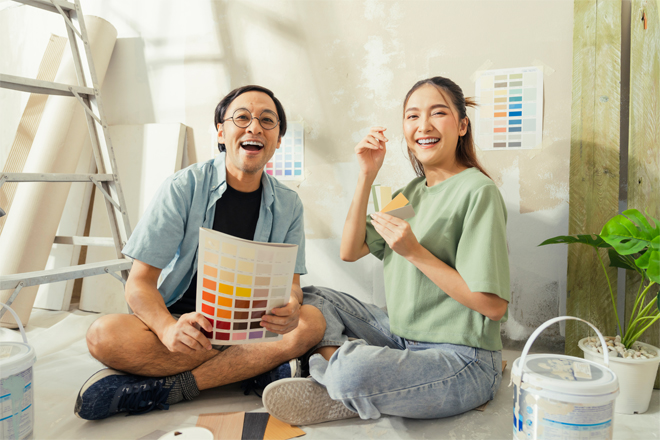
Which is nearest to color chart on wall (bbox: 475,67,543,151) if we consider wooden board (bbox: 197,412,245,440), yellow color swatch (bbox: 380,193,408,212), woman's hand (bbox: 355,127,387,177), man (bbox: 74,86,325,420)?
woman's hand (bbox: 355,127,387,177)

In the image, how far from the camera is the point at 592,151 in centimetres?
171

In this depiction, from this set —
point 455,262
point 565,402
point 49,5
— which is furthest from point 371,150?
point 49,5

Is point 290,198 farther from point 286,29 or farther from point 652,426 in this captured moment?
point 652,426

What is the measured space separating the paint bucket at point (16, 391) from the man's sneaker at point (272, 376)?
612mm

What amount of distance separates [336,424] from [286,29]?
6.12 ft

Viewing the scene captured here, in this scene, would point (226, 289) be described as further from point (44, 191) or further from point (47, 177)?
point (44, 191)

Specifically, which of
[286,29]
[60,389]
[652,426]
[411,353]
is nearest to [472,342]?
[411,353]

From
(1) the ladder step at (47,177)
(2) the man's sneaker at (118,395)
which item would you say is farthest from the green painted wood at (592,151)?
(1) the ladder step at (47,177)

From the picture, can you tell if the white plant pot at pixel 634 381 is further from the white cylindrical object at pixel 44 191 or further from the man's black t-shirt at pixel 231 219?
the white cylindrical object at pixel 44 191

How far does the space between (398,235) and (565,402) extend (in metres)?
0.57

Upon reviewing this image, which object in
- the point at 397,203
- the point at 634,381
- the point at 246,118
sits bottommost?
the point at 634,381

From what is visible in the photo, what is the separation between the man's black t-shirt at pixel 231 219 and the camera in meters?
1.49

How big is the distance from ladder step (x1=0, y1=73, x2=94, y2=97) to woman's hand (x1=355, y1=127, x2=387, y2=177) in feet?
4.13

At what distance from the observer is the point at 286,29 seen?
217cm
